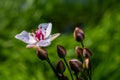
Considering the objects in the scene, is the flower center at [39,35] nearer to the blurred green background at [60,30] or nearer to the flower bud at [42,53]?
the flower bud at [42,53]

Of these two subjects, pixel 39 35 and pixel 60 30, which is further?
pixel 60 30

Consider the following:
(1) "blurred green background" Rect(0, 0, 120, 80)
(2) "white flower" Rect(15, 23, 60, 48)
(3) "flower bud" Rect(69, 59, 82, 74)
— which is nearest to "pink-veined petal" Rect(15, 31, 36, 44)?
(2) "white flower" Rect(15, 23, 60, 48)

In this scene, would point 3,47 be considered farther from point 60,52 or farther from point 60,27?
point 60,52

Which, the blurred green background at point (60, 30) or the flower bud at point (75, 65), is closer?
the flower bud at point (75, 65)

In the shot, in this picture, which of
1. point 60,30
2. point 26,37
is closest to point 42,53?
point 26,37

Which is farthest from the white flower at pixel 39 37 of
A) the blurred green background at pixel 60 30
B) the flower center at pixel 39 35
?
the blurred green background at pixel 60 30

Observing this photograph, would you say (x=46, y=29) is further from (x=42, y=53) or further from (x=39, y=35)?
(x=42, y=53)
